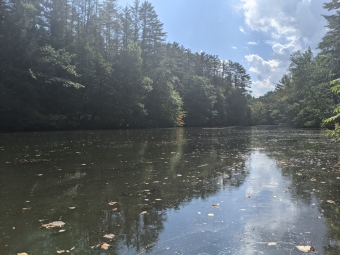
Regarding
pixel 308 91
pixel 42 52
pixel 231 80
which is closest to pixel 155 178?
pixel 42 52

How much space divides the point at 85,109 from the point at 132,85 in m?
7.35

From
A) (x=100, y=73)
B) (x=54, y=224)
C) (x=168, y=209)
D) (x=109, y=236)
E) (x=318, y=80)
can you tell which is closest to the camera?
→ (x=109, y=236)

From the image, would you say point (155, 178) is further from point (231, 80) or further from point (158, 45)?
point (231, 80)

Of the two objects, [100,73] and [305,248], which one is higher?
[100,73]

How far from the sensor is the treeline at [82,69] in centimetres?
2645

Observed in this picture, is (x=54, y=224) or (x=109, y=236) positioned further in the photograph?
(x=54, y=224)

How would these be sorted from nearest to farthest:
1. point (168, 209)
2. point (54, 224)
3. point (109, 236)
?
1. point (109, 236)
2. point (54, 224)
3. point (168, 209)

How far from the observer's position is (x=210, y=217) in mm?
4238

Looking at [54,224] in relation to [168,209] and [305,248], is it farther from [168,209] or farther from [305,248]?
[305,248]

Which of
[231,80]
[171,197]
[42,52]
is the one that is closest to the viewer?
[171,197]

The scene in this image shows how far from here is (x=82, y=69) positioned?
3312cm

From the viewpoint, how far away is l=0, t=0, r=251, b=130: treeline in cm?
2645

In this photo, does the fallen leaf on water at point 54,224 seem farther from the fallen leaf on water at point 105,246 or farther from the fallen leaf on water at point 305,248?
the fallen leaf on water at point 305,248

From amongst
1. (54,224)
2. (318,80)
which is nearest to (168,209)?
(54,224)
